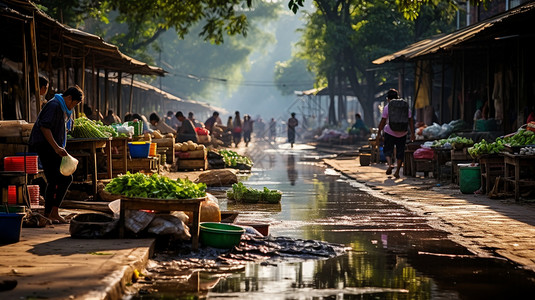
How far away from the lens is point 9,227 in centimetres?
793

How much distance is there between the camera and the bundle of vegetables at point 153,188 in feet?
27.1

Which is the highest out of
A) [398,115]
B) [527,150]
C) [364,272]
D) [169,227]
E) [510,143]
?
[398,115]

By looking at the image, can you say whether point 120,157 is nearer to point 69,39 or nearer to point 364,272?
point 69,39

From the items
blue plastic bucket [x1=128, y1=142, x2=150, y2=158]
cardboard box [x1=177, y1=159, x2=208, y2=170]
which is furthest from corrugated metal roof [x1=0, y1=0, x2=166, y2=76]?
cardboard box [x1=177, y1=159, x2=208, y2=170]

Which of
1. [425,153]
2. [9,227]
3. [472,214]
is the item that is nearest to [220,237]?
[9,227]

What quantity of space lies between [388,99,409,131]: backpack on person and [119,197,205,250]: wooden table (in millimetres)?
10857

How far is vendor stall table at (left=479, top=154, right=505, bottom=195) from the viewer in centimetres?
1418

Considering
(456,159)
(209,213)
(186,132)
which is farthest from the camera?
(186,132)

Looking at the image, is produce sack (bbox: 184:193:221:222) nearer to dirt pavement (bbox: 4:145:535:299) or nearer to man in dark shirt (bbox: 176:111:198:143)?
dirt pavement (bbox: 4:145:535:299)

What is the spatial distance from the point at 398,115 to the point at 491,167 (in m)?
4.31

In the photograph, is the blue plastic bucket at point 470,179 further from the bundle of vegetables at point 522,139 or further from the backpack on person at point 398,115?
the backpack on person at point 398,115

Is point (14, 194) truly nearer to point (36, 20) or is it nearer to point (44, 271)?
point (44, 271)

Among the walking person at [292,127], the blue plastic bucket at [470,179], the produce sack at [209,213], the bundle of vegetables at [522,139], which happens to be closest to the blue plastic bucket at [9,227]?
→ the produce sack at [209,213]

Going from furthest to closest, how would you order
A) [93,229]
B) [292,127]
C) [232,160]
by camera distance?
[292,127] < [232,160] < [93,229]
